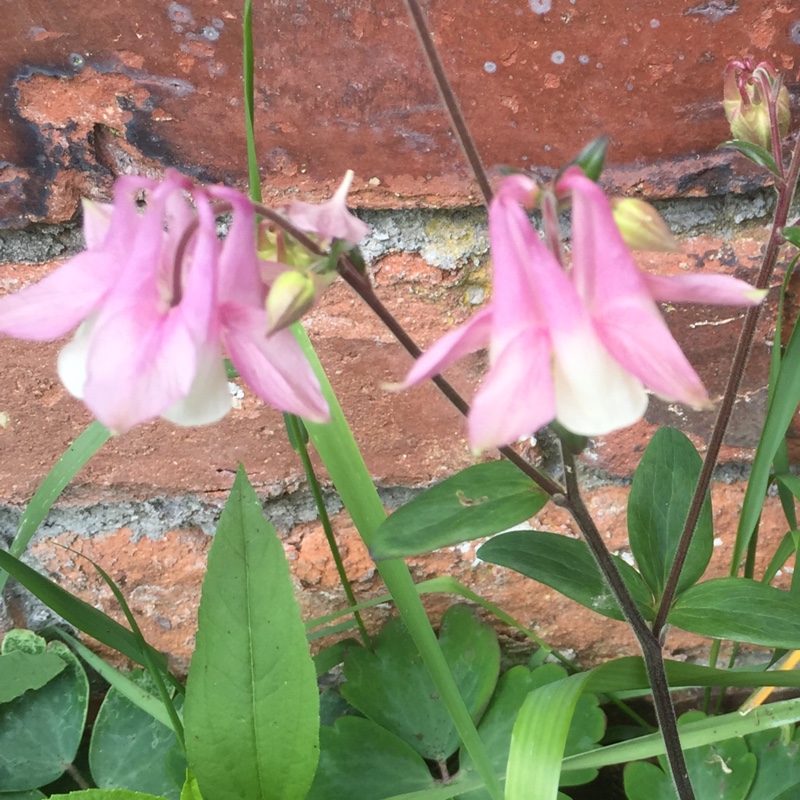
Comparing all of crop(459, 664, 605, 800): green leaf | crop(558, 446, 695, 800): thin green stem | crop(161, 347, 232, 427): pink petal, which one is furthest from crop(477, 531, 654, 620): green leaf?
crop(161, 347, 232, 427): pink petal

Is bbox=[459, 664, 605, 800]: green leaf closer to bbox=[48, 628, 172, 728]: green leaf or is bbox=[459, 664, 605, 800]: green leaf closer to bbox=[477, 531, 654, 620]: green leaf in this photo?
bbox=[477, 531, 654, 620]: green leaf

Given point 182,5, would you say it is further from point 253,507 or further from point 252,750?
point 252,750

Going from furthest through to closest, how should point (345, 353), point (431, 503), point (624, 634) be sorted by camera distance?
point (624, 634), point (345, 353), point (431, 503)

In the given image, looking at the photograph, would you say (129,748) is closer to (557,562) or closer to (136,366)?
(557,562)

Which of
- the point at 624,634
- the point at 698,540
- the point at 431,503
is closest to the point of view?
the point at 431,503

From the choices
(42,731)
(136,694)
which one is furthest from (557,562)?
(42,731)

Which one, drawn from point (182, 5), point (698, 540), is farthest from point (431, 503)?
point (182, 5)
